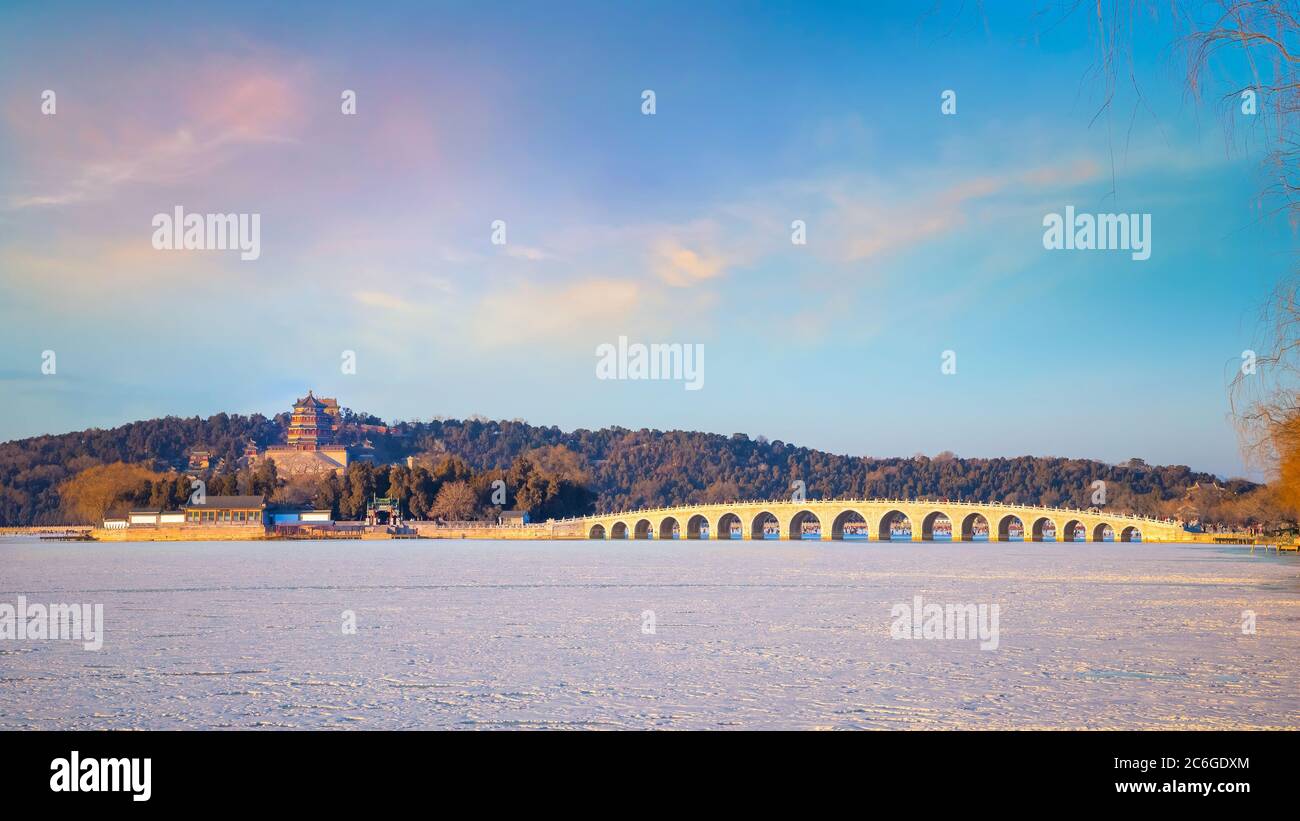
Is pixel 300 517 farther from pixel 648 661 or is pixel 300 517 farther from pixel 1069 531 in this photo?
pixel 648 661

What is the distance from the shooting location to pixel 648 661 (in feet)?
62.4

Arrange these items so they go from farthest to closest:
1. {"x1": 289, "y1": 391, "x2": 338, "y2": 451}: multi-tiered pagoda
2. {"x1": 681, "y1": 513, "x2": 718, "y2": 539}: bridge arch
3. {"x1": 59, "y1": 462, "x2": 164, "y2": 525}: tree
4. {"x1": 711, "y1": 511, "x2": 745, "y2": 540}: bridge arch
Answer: {"x1": 289, "y1": 391, "x2": 338, "y2": 451}: multi-tiered pagoda < {"x1": 681, "y1": 513, "x2": 718, "y2": 539}: bridge arch < {"x1": 711, "y1": 511, "x2": 745, "y2": 540}: bridge arch < {"x1": 59, "y1": 462, "x2": 164, "y2": 525}: tree

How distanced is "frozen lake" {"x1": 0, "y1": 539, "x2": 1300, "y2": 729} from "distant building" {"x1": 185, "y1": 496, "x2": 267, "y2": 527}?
8520 cm

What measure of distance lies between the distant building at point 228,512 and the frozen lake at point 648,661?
85.2 metres

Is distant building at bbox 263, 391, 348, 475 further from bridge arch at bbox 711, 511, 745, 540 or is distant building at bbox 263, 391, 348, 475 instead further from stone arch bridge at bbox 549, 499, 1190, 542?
bridge arch at bbox 711, 511, 745, 540

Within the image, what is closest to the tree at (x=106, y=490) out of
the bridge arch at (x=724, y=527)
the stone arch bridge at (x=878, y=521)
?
the stone arch bridge at (x=878, y=521)

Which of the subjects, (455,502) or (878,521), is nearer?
(878,521)

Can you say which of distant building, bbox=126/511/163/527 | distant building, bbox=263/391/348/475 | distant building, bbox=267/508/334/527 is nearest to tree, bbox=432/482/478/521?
distant building, bbox=267/508/334/527

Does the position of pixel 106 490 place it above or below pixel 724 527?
above

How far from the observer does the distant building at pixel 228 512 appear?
121125 millimetres

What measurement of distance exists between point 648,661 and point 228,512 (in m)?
114

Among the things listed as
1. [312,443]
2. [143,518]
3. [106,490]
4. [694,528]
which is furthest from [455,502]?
[312,443]

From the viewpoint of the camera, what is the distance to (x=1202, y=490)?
156125mm

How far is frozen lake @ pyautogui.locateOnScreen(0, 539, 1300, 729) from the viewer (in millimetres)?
13812
